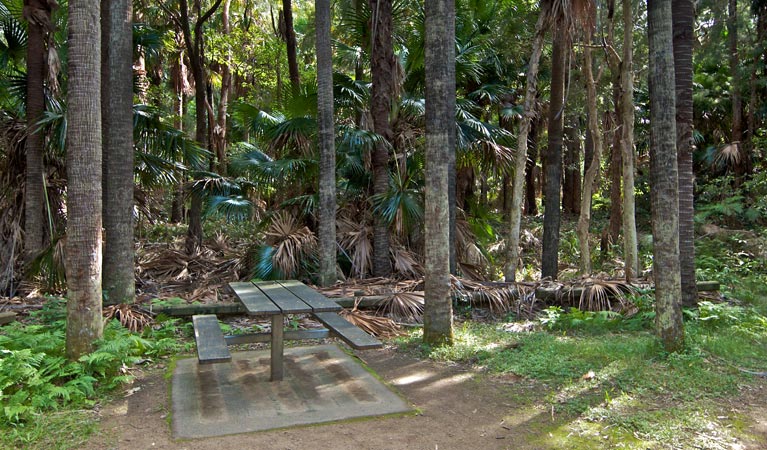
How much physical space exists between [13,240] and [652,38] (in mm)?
9045

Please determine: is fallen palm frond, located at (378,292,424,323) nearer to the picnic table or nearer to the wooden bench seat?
the picnic table

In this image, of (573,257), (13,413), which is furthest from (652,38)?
(573,257)

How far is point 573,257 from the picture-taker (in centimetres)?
1669

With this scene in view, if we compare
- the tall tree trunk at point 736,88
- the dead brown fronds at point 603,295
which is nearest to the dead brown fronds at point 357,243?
the dead brown fronds at point 603,295

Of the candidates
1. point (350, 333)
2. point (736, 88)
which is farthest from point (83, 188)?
point (736, 88)

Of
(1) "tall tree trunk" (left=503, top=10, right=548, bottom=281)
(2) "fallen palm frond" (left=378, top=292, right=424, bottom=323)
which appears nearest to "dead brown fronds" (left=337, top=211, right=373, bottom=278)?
(2) "fallen palm frond" (left=378, top=292, right=424, bottom=323)

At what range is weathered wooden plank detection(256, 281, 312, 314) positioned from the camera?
4684 mm

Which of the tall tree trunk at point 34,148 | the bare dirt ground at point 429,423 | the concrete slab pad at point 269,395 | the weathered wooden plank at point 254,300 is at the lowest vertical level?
the bare dirt ground at point 429,423

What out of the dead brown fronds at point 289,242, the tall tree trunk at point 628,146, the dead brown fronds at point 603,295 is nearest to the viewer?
the dead brown fronds at point 603,295

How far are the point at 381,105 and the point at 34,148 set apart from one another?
5371 mm

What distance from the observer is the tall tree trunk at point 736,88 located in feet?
52.8

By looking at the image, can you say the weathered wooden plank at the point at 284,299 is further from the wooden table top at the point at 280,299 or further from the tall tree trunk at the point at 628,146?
the tall tree trunk at the point at 628,146

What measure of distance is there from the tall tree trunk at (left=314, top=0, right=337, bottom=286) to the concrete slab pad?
274 centimetres

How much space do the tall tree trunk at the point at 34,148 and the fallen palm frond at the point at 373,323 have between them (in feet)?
16.1
